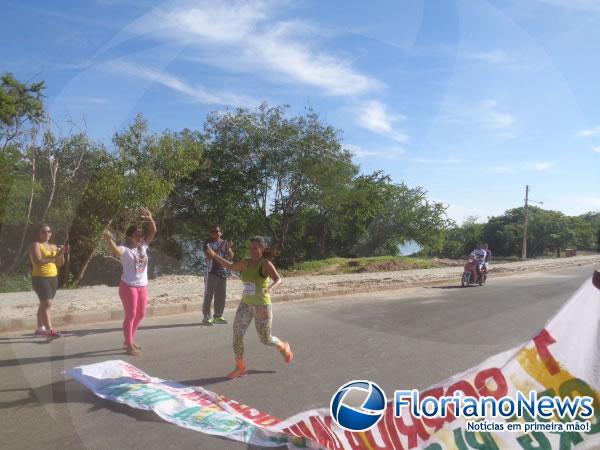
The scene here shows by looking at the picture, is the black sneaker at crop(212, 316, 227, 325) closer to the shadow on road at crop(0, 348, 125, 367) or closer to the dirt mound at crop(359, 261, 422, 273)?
the shadow on road at crop(0, 348, 125, 367)

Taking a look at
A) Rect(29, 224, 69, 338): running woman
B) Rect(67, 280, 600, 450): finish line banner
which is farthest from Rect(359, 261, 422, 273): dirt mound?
Rect(67, 280, 600, 450): finish line banner

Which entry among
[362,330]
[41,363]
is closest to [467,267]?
[362,330]

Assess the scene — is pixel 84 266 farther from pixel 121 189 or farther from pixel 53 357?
pixel 53 357

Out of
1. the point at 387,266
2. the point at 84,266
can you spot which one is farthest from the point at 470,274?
the point at 84,266

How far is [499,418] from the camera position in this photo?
134 inches

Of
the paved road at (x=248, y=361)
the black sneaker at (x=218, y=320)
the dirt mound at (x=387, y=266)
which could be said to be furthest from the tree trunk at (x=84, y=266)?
the dirt mound at (x=387, y=266)

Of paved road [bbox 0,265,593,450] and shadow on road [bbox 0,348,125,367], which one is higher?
paved road [bbox 0,265,593,450]

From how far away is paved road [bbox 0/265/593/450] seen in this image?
398cm

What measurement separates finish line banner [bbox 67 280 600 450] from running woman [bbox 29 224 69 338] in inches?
160

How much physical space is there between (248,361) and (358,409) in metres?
2.63

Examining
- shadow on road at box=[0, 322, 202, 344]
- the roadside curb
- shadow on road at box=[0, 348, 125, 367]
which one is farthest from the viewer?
the roadside curb

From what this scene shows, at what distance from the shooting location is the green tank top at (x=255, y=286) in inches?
221

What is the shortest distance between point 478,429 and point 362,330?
17.0 ft

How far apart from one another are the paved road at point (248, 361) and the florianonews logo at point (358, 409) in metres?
0.54
